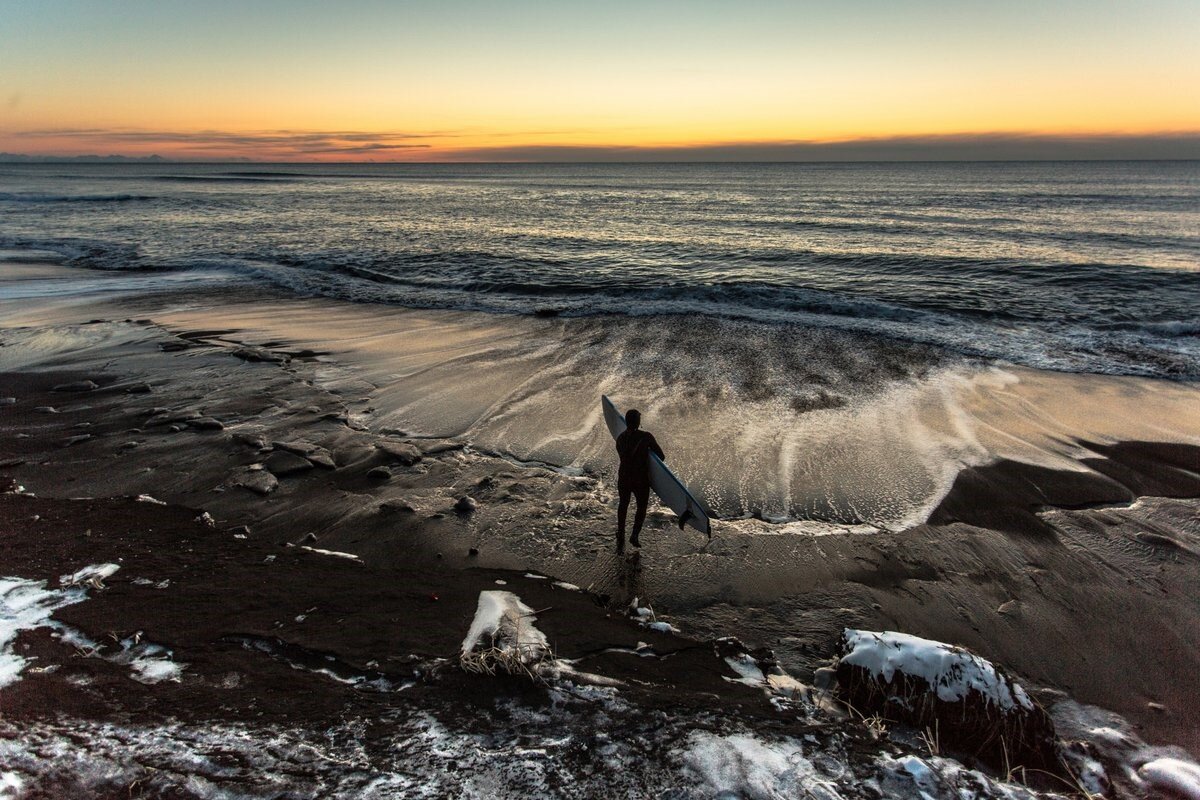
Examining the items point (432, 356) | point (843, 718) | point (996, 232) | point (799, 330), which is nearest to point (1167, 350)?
point (799, 330)

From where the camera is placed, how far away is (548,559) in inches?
254

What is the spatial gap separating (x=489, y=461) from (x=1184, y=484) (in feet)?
31.9

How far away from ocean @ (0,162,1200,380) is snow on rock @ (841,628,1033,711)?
11922 millimetres

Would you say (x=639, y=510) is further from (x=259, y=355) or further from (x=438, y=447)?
(x=259, y=355)

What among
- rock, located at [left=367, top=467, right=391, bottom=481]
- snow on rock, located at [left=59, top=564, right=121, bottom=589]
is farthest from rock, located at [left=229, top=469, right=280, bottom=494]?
snow on rock, located at [left=59, top=564, right=121, bottom=589]

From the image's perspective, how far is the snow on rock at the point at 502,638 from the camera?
4430 millimetres

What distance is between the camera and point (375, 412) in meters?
10.1

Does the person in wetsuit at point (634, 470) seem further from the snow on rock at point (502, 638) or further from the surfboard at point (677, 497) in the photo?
the snow on rock at point (502, 638)

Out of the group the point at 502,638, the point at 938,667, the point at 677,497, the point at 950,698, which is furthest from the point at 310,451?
the point at 950,698

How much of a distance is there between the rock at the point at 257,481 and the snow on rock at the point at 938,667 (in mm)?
6843

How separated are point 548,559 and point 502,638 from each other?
67.4 inches

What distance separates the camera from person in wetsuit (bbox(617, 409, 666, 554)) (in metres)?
6.67

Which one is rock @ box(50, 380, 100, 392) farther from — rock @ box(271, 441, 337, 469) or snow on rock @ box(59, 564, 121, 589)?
snow on rock @ box(59, 564, 121, 589)

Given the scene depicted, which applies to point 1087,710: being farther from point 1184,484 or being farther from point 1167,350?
point 1167,350
